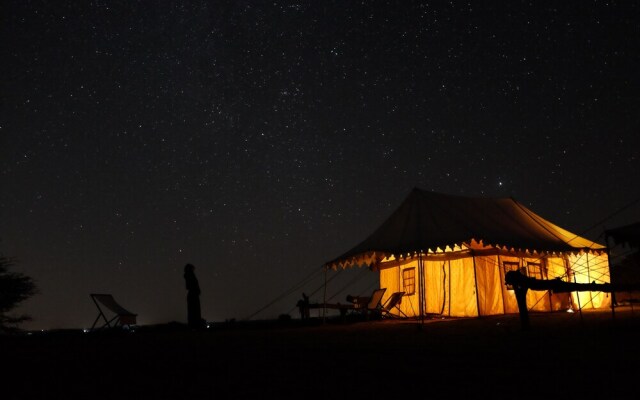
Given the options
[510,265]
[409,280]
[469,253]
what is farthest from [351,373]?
[409,280]

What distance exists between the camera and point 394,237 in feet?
35.5

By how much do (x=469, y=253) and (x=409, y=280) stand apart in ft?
5.48

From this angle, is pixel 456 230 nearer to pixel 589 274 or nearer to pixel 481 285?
pixel 481 285

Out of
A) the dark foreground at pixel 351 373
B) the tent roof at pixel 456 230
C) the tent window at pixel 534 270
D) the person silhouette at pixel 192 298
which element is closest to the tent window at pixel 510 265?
the tent window at pixel 534 270

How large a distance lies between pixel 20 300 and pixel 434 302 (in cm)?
1581

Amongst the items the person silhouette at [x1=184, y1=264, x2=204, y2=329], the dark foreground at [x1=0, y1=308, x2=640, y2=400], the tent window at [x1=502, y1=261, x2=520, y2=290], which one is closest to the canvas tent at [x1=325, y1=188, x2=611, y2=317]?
the tent window at [x1=502, y1=261, x2=520, y2=290]

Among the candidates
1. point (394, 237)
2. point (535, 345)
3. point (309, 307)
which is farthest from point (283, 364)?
point (309, 307)

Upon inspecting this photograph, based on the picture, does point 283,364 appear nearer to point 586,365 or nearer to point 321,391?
point 321,391

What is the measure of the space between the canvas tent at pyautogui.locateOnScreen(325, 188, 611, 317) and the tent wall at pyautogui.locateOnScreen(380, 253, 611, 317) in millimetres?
21

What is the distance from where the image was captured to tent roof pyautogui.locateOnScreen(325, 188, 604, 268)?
10.1 m

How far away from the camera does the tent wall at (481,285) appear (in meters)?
11.5

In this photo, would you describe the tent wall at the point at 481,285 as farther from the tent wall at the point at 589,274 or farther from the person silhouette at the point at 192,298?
the person silhouette at the point at 192,298

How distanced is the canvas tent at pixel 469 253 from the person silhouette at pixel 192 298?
294 centimetres

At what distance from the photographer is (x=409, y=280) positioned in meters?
12.5
